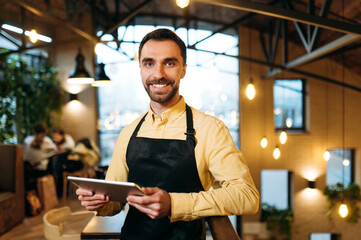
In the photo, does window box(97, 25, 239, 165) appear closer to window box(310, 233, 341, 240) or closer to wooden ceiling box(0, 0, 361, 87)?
wooden ceiling box(0, 0, 361, 87)

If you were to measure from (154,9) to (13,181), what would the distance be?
541 cm

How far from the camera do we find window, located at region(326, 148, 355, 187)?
826cm

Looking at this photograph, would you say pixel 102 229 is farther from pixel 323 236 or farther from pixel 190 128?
pixel 323 236

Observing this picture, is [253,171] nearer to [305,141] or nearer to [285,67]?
[305,141]

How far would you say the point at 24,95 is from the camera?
19.1 ft

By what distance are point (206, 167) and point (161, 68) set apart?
48cm

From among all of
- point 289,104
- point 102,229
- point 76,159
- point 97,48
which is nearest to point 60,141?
point 76,159

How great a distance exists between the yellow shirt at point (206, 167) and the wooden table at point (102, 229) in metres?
0.64

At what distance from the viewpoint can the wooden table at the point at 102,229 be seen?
5.99 feet

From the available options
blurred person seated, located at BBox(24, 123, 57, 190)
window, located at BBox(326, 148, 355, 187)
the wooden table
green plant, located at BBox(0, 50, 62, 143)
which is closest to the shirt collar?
the wooden table

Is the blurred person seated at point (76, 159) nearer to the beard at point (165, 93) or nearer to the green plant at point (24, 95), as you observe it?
the green plant at point (24, 95)

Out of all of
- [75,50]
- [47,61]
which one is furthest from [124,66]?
[47,61]

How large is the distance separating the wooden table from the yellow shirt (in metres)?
0.64

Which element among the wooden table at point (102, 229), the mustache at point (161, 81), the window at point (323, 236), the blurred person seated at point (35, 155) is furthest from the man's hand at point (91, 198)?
the window at point (323, 236)
